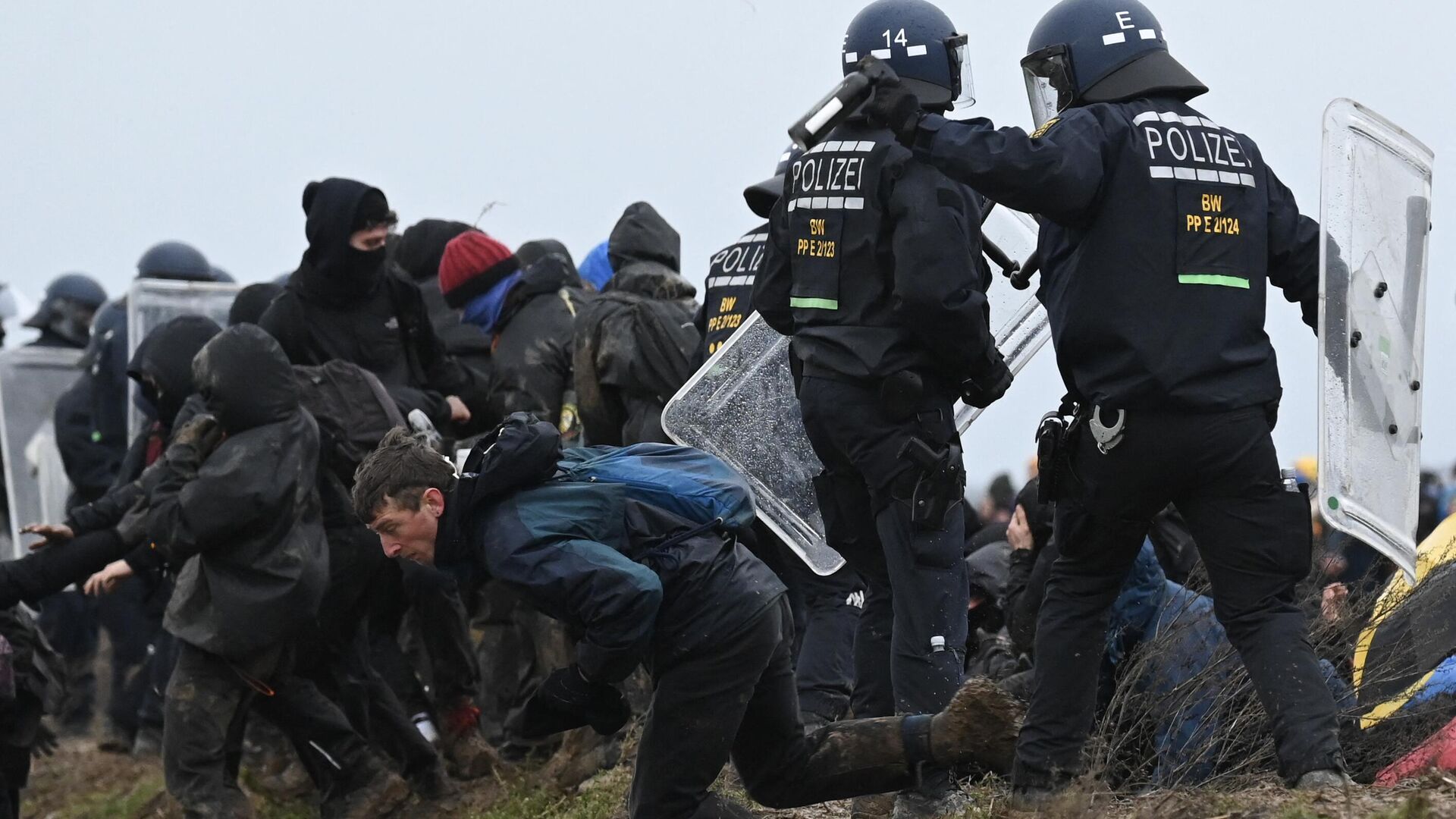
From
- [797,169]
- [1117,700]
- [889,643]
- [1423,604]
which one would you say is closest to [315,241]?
[797,169]

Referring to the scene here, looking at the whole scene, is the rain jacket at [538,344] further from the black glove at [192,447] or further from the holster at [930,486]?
the holster at [930,486]

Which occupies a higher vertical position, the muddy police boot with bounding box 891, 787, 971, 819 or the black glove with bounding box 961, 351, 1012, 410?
the black glove with bounding box 961, 351, 1012, 410

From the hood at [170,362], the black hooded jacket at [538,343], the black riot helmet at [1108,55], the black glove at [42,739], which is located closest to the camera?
the black riot helmet at [1108,55]

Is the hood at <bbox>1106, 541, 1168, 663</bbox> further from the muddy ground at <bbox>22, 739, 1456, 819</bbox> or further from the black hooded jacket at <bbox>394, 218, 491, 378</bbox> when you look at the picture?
the black hooded jacket at <bbox>394, 218, 491, 378</bbox>

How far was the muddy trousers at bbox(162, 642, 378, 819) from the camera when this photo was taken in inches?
265

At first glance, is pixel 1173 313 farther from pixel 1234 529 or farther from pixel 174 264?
pixel 174 264

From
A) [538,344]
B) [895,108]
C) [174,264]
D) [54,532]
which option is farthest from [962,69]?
[174,264]

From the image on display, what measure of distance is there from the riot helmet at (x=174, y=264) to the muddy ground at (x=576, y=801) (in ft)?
9.53

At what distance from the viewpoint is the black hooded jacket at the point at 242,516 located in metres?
6.63

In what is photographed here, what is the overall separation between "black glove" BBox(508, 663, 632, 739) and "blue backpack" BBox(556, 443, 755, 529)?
0.49 meters

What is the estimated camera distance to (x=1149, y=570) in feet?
19.1

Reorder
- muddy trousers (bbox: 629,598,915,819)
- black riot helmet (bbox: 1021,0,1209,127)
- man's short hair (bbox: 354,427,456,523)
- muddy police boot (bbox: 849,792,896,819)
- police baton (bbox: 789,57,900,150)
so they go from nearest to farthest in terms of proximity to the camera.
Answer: police baton (bbox: 789,57,900,150) < man's short hair (bbox: 354,427,456,523) < muddy trousers (bbox: 629,598,915,819) < black riot helmet (bbox: 1021,0,1209,127) < muddy police boot (bbox: 849,792,896,819)

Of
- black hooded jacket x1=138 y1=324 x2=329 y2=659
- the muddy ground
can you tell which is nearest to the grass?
the muddy ground

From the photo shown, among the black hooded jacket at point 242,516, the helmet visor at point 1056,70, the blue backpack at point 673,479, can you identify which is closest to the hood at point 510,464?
the blue backpack at point 673,479
